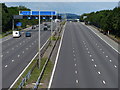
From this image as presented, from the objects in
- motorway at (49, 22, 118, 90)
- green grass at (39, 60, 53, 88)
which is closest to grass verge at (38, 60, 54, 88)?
green grass at (39, 60, 53, 88)

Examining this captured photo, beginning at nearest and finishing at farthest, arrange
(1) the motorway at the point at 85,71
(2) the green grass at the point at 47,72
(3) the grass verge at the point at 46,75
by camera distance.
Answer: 1. (3) the grass verge at the point at 46,75
2. (1) the motorway at the point at 85,71
3. (2) the green grass at the point at 47,72

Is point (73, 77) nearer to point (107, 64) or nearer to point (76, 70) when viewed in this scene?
point (76, 70)

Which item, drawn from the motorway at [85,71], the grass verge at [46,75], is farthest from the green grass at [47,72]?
the motorway at [85,71]

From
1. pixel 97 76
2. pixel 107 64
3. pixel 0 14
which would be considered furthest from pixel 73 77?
pixel 0 14

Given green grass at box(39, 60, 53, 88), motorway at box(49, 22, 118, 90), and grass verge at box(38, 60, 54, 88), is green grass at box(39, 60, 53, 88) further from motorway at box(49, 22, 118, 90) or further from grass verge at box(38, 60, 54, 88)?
motorway at box(49, 22, 118, 90)

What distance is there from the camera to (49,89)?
1254 inches

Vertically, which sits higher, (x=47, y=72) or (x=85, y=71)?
(x=47, y=72)

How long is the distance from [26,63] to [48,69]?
22.0 feet

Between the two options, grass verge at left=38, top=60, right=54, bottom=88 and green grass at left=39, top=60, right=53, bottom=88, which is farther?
green grass at left=39, top=60, right=53, bottom=88

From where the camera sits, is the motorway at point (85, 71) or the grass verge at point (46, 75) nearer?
the grass verge at point (46, 75)

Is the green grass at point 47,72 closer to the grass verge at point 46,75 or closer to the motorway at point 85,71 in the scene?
the grass verge at point 46,75

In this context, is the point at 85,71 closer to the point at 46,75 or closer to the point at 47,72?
the point at 47,72

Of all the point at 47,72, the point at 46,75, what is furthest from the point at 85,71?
the point at 46,75

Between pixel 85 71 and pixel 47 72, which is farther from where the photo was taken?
pixel 85 71
